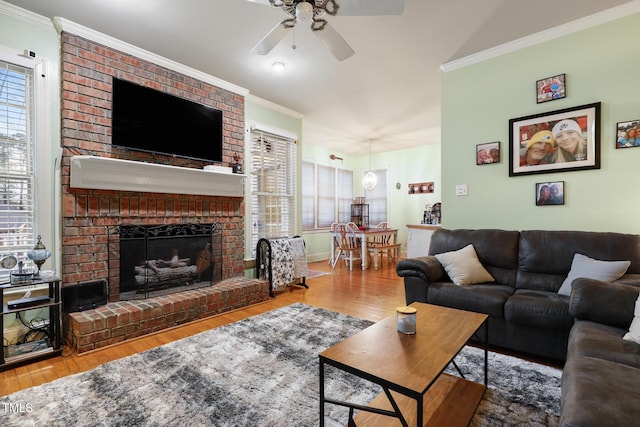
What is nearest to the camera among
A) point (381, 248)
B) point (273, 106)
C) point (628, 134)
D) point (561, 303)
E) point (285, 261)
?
point (561, 303)

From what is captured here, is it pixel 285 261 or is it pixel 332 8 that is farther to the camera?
pixel 285 261

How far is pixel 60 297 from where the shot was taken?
2400mm

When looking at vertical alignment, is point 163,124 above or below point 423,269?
above

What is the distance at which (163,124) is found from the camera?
3195 mm

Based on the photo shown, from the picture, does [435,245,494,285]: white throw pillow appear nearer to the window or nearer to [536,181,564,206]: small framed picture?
[536,181,564,206]: small framed picture

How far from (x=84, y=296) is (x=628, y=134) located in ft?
16.2

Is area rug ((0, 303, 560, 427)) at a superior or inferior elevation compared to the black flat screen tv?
inferior

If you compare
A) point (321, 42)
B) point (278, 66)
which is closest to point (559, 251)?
point (321, 42)

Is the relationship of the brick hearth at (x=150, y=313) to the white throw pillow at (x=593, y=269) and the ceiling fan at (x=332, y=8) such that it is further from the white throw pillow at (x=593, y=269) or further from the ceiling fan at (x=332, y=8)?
the white throw pillow at (x=593, y=269)

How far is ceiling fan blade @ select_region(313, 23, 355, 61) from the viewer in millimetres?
2084

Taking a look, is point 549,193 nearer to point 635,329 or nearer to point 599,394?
point 635,329

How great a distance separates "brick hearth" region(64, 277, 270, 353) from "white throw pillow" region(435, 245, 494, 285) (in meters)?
2.19

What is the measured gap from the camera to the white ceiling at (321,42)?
7.98 ft

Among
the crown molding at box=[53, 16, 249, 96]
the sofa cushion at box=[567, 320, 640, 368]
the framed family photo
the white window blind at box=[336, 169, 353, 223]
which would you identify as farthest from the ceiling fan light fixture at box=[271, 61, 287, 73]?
the white window blind at box=[336, 169, 353, 223]
